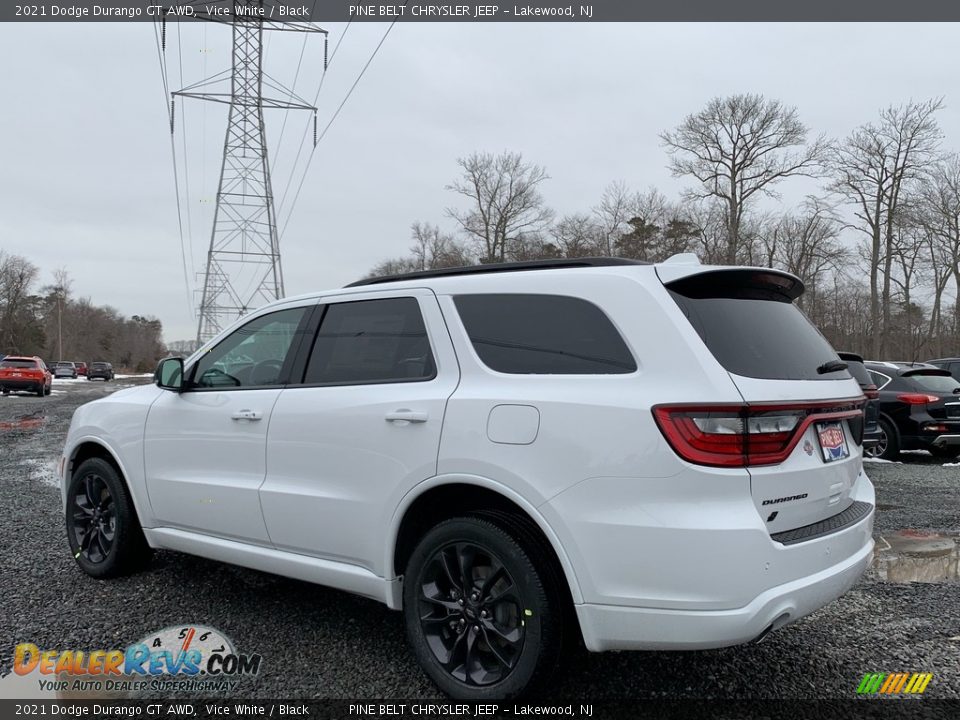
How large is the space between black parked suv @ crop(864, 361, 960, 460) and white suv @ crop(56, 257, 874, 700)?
849 centimetres

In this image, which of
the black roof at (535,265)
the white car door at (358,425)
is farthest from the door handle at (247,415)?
the black roof at (535,265)

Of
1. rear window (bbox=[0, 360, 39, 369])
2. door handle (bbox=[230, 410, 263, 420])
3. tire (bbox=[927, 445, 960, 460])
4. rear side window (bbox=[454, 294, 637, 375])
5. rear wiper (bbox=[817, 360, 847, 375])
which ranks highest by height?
rear side window (bbox=[454, 294, 637, 375])

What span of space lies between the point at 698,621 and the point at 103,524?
3.86m

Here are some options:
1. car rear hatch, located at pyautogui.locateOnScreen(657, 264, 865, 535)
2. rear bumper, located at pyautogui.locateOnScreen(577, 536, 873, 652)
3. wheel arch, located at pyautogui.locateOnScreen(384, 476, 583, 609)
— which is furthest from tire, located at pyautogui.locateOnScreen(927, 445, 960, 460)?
wheel arch, located at pyautogui.locateOnScreen(384, 476, 583, 609)

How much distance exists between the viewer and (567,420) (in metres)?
2.69

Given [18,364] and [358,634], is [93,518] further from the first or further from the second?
[18,364]

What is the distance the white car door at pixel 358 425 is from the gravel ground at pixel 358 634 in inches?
21.1

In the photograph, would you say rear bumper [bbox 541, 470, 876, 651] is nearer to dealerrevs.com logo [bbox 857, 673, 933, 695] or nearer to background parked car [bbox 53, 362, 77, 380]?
dealerrevs.com logo [bbox 857, 673, 933, 695]

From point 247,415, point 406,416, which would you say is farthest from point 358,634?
point 406,416

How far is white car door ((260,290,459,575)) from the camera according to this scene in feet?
10.2

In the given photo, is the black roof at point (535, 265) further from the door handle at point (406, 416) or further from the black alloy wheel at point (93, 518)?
the black alloy wheel at point (93, 518)

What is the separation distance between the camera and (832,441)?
2.96 metres

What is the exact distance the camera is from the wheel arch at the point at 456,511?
2.69 metres
